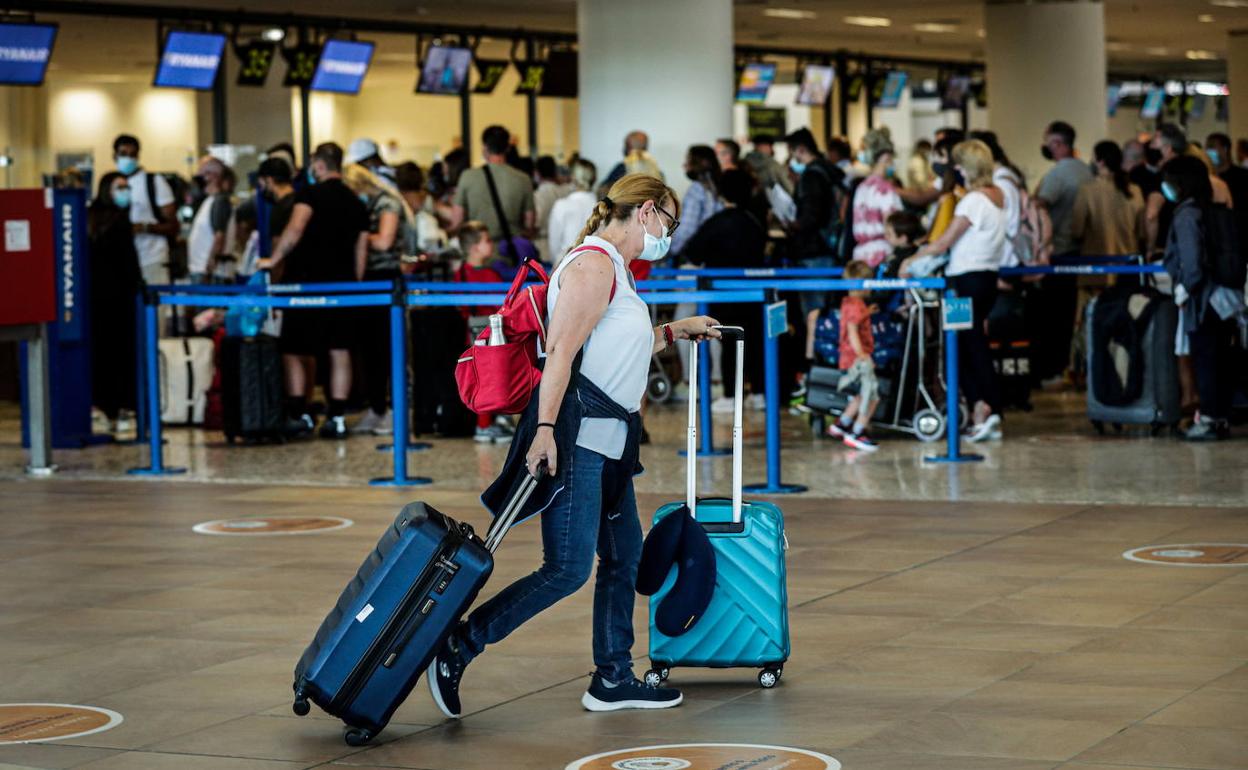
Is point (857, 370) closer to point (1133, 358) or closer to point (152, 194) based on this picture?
point (1133, 358)

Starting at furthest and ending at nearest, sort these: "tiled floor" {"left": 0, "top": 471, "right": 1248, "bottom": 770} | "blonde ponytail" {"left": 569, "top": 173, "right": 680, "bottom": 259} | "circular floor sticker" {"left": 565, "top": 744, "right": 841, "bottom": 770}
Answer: "blonde ponytail" {"left": 569, "top": 173, "right": 680, "bottom": 259} → "tiled floor" {"left": 0, "top": 471, "right": 1248, "bottom": 770} → "circular floor sticker" {"left": 565, "top": 744, "right": 841, "bottom": 770}

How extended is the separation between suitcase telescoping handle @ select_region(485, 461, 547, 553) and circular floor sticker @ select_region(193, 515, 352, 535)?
3630 mm

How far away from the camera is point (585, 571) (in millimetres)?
4789

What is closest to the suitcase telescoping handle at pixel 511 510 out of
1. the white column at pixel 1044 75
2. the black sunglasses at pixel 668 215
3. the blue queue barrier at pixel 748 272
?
the black sunglasses at pixel 668 215

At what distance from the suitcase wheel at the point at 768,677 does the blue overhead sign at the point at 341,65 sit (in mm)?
20905

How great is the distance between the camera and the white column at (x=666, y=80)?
16.3 metres

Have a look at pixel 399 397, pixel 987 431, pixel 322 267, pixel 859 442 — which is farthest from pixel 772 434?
pixel 322 267

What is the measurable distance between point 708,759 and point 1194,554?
11.2 ft

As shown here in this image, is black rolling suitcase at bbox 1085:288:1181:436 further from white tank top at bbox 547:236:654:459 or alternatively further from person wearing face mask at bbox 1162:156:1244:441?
white tank top at bbox 547:236:654:459

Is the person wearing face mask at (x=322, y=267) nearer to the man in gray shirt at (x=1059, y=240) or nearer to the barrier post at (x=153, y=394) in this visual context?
the barrier post at (x=153, y=394)

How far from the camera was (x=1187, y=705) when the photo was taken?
187 inches

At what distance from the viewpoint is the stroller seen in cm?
1118

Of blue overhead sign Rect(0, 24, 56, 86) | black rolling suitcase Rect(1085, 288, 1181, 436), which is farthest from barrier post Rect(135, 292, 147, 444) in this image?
blue overhead sign Rect(0, 24, 56, 86)

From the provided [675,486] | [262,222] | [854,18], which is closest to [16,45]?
[262,222]
